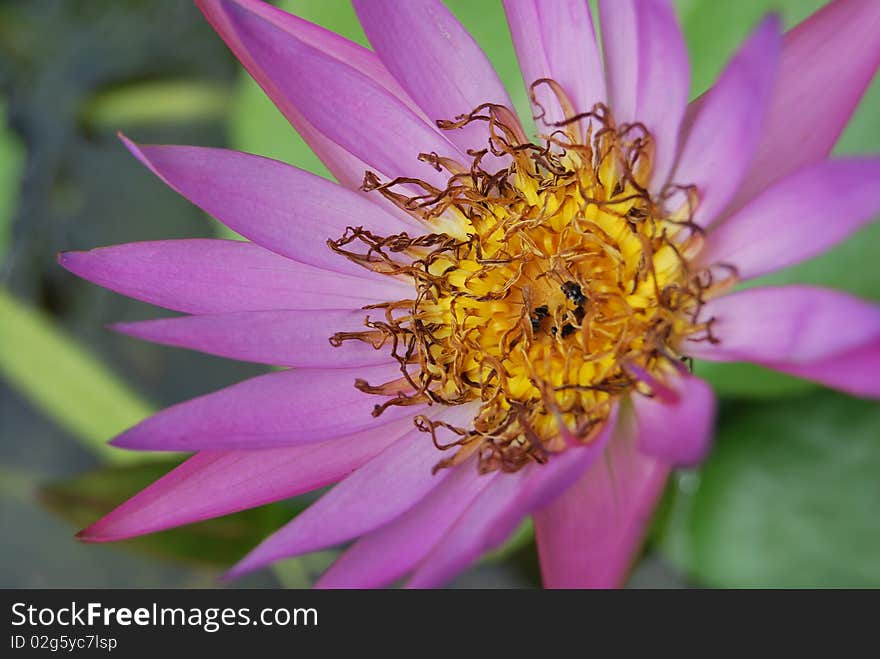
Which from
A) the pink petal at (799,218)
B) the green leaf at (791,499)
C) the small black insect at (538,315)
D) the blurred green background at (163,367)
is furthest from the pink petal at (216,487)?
the green leaf at (791,499)

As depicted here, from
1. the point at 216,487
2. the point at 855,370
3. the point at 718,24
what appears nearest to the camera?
the point at 855,370

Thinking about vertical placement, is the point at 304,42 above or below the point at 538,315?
above

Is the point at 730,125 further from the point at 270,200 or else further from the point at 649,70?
the point at 270,200

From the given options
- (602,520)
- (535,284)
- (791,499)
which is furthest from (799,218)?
(791,499)

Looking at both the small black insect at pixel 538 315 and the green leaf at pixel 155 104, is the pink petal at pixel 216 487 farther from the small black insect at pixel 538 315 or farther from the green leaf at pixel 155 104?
the green leaf at pixel 155 104
